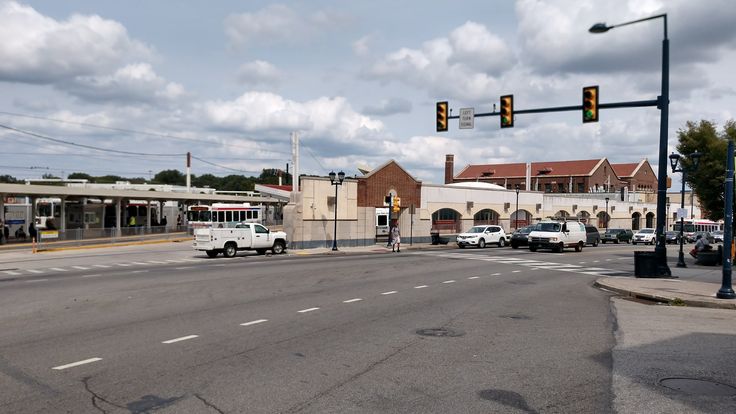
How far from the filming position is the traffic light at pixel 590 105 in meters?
20.3

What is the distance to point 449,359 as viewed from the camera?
26.8ft

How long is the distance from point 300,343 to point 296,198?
3144 centimetres

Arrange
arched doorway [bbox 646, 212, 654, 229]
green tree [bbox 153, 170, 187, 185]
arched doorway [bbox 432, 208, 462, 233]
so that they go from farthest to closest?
green tree [bbox 153, 170, 187, 185] < arched doorway [bbox 646, 212, 654, 229] < arched doorway [bbox 432, 208, 462, 233]

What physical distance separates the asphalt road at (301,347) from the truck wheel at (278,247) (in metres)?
15.8

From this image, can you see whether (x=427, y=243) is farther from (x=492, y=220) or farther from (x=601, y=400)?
(x=601, y=400)

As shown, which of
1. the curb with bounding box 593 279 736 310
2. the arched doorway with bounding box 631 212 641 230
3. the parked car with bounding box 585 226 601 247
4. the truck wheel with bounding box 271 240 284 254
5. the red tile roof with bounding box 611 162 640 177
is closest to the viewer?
the curb with bounding box 593 279 736 310

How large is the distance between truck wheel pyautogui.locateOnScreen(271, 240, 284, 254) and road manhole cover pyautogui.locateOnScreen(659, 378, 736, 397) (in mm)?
28056

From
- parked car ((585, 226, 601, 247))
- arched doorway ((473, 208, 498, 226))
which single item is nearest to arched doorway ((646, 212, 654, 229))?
arched doorway ((473, 208, 498, 226))

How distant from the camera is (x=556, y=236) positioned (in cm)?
3825

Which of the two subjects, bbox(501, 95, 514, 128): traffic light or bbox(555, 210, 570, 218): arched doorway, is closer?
bbox(501, 95, 514, 128): traffic light

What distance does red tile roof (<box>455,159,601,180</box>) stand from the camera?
332 ft

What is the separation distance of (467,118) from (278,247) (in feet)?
50.0

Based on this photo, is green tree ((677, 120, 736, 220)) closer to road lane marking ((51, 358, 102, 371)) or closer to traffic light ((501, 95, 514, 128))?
traffic light ((501, 95, 514, 128))

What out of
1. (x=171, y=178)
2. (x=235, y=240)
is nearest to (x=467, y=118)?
(x=235, y=240)
